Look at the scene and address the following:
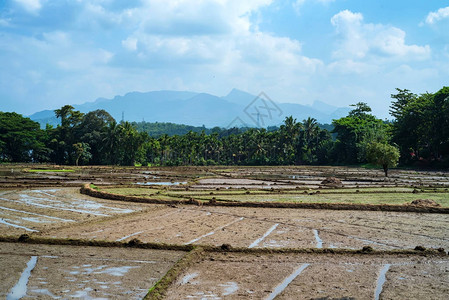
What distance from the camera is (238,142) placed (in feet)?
285

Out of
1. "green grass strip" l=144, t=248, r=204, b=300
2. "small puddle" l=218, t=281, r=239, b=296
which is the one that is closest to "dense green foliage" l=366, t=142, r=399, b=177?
"green grass strip" l=144, t=248, r=204, b=300

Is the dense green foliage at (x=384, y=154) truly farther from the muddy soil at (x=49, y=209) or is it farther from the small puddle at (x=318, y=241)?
the small puddle at (x=318, y=241)

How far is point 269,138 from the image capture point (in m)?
84.9

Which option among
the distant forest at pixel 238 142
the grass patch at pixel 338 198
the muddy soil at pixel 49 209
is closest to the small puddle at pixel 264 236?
the muddy soil at pixel 49 209

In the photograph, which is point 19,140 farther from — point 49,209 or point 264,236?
point 264,236

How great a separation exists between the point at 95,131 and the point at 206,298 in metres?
70.2

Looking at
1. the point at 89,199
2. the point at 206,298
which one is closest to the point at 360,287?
the point at 206,298

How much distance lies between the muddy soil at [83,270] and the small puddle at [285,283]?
218 cm

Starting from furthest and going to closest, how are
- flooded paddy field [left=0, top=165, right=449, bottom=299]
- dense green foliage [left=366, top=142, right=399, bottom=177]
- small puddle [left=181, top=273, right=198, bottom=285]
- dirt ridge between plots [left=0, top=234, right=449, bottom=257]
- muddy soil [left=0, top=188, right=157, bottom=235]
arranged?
dense green foliage [left=366, top=142, right=399, bottom=177] → muddy soil [left=0, top=188, right=157, bottom=235] → dirt ridge between plots [left=0, top=234, right=449, bottom=257] → small puddle [left=181, top=273, right=198, bottom=285] → flooded paddy field [left=0, top=165, right=449, bottom=299]

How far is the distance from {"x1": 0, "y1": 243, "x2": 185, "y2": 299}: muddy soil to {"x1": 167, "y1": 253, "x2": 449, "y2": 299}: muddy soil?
2.52ft

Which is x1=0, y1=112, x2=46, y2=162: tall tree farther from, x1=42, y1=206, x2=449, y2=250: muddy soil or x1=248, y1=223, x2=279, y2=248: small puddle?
x1=248, y1=223, x2=279, y2=248: small puddle

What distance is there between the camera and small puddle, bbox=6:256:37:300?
6676 millimetres

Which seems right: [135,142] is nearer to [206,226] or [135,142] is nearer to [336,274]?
[206,226]

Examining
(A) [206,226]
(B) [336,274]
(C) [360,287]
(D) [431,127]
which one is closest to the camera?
(C) [360,287]
